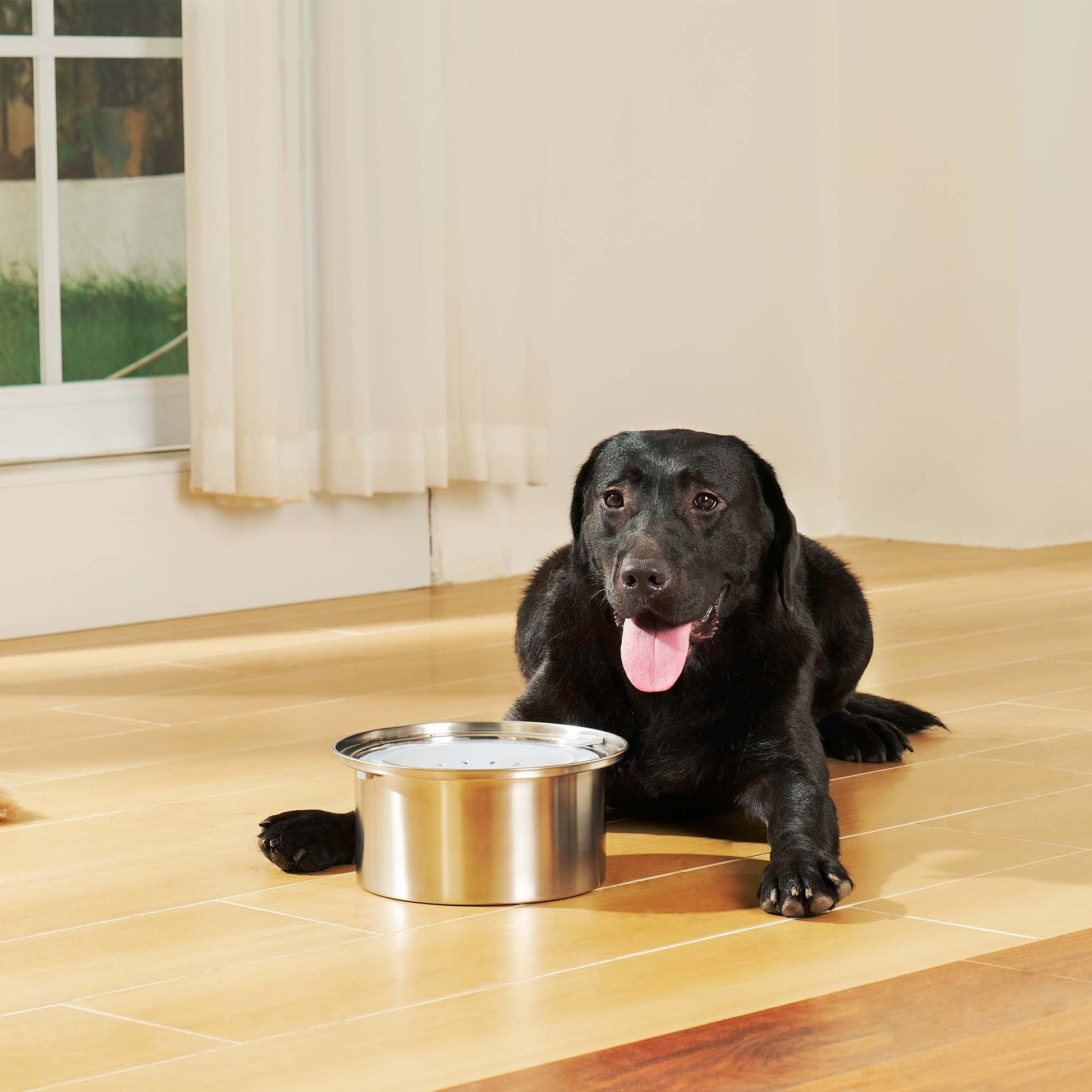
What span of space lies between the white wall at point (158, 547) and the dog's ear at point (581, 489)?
2073 mm

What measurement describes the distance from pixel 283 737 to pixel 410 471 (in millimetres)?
1648

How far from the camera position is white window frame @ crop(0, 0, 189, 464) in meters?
4.44

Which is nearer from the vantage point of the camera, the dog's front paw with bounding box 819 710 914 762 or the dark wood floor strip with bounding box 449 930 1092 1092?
the dark wood floor strip with bounding box 449 930 1092 1092

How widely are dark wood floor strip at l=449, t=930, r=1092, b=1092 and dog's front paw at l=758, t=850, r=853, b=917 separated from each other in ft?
0.79

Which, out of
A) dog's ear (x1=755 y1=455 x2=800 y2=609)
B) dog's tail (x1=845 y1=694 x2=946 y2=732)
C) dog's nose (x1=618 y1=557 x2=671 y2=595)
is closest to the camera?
dog's nose (x1=618 y1=557 x2=671 y2=595)

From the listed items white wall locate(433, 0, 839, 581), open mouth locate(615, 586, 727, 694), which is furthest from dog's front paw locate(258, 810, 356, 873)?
white wall locate(433, 0, 839, 581)

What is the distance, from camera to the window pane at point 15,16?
4371mm

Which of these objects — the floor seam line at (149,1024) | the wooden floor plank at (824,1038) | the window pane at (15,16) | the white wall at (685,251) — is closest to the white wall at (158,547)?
the white wall at (685,251)

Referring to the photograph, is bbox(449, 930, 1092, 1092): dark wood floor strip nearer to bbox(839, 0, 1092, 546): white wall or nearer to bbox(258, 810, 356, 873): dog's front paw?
bbox(258, 810, 356, 873): dog's front paw

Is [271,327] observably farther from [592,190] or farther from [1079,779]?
[1079,779]

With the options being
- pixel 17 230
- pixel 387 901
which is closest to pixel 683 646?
pixel 387 901

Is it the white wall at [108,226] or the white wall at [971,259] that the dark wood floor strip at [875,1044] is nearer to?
the white wall at [108,226]

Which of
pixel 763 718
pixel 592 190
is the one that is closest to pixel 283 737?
pixel 763 718

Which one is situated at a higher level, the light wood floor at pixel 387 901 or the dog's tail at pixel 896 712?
the dog's tail at pixel 896 712
